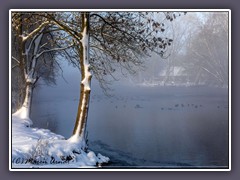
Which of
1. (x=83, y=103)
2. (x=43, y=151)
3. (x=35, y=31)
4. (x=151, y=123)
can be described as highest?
(x=35, y=31)

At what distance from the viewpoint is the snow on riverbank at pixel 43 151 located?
4664mm

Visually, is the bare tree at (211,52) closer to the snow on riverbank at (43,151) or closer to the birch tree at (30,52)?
the snow on riverbank at (43,151)

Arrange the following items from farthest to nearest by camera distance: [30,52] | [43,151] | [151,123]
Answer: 1. [30,52]
2. [151,123]
3. [43,151]

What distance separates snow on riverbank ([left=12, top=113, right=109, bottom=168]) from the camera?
15.3 ft

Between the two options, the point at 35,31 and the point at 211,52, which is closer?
the point at 211,52

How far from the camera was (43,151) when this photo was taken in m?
4.69

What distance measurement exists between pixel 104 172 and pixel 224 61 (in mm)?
2277

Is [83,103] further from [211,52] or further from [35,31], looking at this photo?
[211,52]

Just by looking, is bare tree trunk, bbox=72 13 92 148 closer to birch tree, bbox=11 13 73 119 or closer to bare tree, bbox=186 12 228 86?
birch tree, bbox=11 13 73 119

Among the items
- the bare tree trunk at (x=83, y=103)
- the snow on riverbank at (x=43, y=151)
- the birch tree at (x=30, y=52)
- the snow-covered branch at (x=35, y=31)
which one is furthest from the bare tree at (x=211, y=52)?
the snow-covered branch at (x=35, y=31)

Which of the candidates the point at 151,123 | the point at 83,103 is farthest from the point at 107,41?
the point at 151,123
